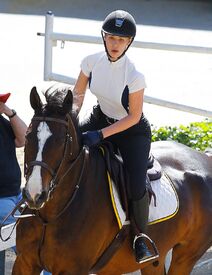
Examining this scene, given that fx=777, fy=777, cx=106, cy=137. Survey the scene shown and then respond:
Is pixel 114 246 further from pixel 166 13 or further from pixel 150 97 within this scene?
pixel 166 13

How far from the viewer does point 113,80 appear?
5.17 metres

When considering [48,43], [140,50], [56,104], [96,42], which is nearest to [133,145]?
[56,104]

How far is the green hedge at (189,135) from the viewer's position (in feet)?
29.1

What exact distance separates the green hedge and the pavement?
0.30 meters

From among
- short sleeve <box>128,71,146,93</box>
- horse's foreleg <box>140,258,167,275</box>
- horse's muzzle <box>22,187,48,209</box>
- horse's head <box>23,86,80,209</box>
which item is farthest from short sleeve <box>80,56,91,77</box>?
horse's foreleg <box>140,258,167,275</box>

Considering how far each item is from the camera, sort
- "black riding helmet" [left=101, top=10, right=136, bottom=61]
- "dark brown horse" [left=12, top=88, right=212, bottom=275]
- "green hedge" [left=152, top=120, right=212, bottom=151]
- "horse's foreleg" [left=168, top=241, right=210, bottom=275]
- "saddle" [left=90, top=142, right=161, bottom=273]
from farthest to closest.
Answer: "green hedge" [left=152, top=120, right=212, bottom=151]
"horse's foreleg" [left=168, top=241, right=210, bottom=275]
"saddle" [left=90, top=142, right=161, bottom=273]
"black riding helmet" [left=101, top=10, right=136, bottom=61]
"dark brown horse" [left=12, top=88, right=212, bottom=275]

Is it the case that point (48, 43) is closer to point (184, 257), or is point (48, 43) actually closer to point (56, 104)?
point (184, 257)

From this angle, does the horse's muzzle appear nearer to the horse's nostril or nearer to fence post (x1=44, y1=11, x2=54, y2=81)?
the horse's nostril

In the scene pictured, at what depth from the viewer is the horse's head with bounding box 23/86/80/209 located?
14.5 ft

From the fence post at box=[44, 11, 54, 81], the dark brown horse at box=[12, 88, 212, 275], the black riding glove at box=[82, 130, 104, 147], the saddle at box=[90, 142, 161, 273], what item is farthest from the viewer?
the fence post at box=[44, 11, 54, 81]

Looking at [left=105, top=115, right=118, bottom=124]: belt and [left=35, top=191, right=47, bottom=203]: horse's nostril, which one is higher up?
[left=105, top=115, right=118, bottom=124]: belt

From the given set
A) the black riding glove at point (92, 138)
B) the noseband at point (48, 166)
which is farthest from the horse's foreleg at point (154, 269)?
the noseband at point (48, 166)

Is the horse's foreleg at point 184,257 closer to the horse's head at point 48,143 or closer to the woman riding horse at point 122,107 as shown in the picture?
the woman riding horse at point 122,107

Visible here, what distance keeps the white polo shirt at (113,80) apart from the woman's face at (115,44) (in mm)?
83
